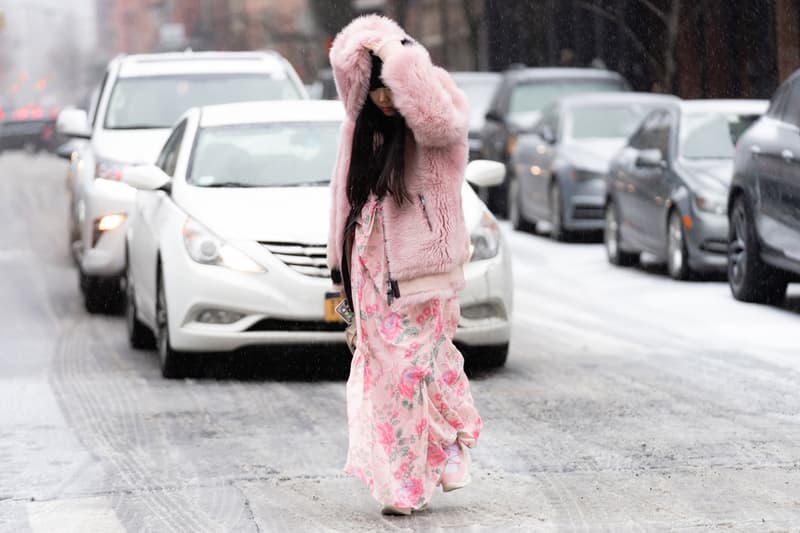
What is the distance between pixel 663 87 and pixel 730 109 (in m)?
13.6

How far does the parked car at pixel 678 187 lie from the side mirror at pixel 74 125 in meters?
4.76

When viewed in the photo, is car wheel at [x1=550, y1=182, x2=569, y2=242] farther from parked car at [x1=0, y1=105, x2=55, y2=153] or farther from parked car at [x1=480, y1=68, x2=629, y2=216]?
parked car at [x1=0, y1=105, x2=55, y2=153]

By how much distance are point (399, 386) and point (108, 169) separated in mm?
7691

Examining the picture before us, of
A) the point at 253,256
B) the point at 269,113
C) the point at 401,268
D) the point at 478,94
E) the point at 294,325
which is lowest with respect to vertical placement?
the point at 478,94

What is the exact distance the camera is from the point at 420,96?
646 centimetres

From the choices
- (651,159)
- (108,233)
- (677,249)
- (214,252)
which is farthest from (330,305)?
(651,159)

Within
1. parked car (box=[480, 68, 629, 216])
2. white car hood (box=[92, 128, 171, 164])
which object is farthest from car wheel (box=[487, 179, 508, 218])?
white car hood (box=[92, 128, 171, 164])

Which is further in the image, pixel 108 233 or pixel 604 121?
pixel 604 121

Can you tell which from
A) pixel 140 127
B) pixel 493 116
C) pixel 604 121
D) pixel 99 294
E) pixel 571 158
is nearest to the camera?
pixel 99 294

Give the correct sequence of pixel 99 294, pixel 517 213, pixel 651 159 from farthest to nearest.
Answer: pixel 517 213
pixel 651 159
pixel 99 294

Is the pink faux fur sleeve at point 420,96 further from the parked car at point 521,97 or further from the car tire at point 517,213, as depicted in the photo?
the parked car at point 521,97

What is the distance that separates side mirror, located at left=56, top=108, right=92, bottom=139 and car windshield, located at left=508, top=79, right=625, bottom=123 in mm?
9526

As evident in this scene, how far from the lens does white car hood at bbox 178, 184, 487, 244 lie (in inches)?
397

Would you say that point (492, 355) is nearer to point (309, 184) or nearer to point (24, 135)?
point (309, 184)
